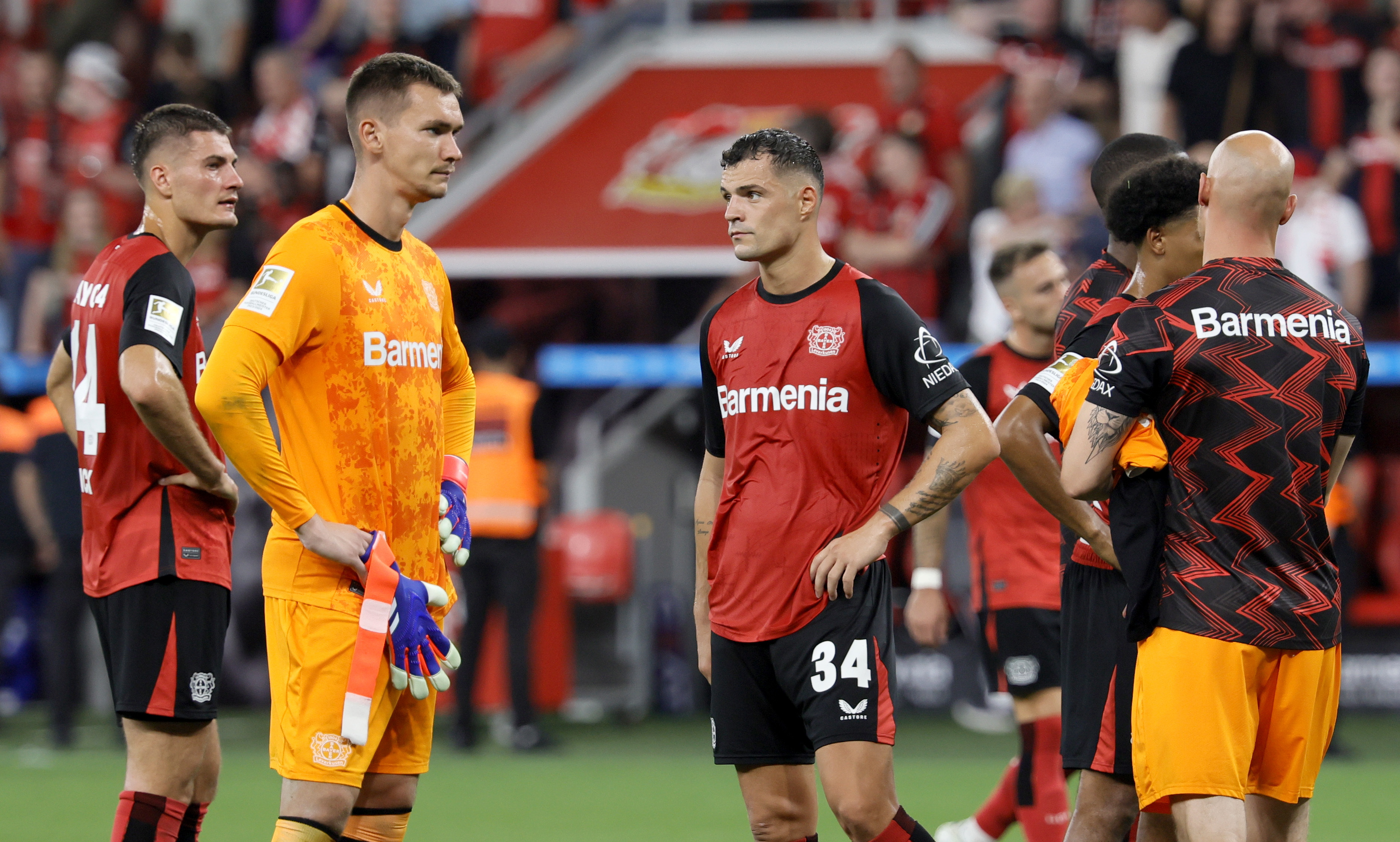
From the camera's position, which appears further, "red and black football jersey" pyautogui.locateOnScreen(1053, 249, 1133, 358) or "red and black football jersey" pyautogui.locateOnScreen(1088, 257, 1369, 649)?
"red and black football jersey" pyautogui.locateOnScreen(1053, 249, 1133, 358)

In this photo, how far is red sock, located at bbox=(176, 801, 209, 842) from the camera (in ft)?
16.6

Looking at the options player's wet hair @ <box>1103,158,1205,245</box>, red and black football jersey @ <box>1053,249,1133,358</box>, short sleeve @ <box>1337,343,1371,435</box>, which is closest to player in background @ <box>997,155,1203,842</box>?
player's wet hair @ <box>1103,158,1205,245</box>

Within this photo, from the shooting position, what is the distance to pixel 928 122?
39.3ft

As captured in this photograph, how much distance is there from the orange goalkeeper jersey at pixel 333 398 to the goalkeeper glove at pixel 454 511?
0.05 m

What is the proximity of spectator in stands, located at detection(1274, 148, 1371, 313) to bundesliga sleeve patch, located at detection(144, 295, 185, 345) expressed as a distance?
8.24 metres

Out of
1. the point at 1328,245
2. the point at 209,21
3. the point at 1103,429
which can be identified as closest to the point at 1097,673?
the point at 1103,429

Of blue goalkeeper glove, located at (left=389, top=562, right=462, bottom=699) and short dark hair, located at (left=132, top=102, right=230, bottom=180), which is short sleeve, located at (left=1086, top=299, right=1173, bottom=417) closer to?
blue goalkeeper glove, located at (left=389, top=562, right=462, bottom=699)

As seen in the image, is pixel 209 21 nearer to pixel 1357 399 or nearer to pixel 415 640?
pixel 415 640

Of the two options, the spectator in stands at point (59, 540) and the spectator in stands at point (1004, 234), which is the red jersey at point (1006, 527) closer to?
the spectator in stands at point (1004, 234)

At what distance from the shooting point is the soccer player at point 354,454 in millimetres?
4074

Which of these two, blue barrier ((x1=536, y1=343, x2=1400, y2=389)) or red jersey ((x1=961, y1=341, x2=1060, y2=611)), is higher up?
blue barrier ((x1=536, y1=343, x2=1400, y2=389))

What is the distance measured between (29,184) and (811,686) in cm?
1142

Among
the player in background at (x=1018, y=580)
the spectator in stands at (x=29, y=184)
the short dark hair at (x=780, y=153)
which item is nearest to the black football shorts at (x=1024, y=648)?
the player in background at (x=1018, y=580)

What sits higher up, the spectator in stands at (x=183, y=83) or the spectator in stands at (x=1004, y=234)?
the spectator in stands at (x=183, y=83)
